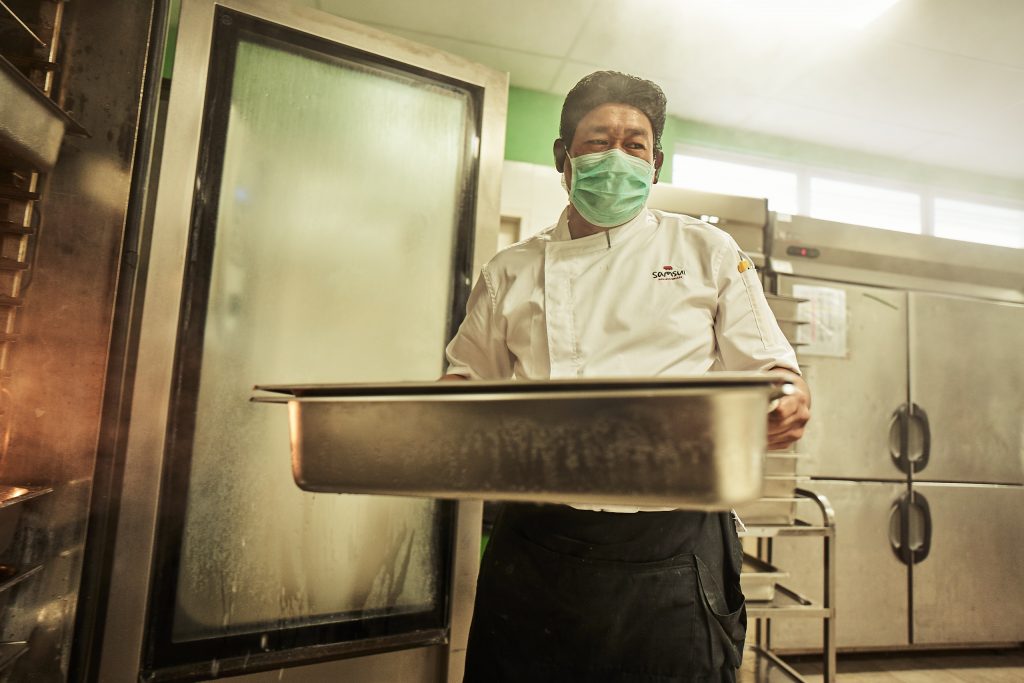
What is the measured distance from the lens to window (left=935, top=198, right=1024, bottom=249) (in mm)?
3604

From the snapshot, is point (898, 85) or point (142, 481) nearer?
point (142, 481)

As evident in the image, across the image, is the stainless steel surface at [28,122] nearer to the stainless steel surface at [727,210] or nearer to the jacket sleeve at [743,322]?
the jacket sleeve at [743,322]

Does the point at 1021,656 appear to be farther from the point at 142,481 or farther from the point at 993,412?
the point at 142,481

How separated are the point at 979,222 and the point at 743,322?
13.3 feet

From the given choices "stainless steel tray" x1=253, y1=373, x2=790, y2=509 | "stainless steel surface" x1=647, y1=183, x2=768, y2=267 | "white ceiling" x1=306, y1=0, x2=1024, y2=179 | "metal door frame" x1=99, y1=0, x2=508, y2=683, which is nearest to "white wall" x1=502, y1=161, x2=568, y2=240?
"stainless steel surface" x1=647, y1=183, x2=768, y2=267

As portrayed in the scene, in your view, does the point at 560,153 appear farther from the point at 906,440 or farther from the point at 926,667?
the point at 926,667

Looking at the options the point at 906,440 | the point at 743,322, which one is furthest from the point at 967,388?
the point at 743,322

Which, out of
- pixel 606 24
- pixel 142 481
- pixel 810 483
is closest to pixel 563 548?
pixel 142 481

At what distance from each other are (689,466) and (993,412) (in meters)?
3.02

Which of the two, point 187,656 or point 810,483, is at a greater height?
point 810,483

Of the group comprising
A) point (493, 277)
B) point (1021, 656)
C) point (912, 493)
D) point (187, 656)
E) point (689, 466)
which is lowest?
point (1021, 656)

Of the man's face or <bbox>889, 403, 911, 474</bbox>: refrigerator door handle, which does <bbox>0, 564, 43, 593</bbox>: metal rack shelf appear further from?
<bbox>889, 403, 911, 474</bbox>: refrigerator door handle

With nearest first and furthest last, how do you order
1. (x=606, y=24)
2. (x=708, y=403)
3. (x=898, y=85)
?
(x=708, y=403)
(x=606, y=24)
(x=898, y=85)

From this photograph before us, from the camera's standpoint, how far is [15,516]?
0.89 metres
